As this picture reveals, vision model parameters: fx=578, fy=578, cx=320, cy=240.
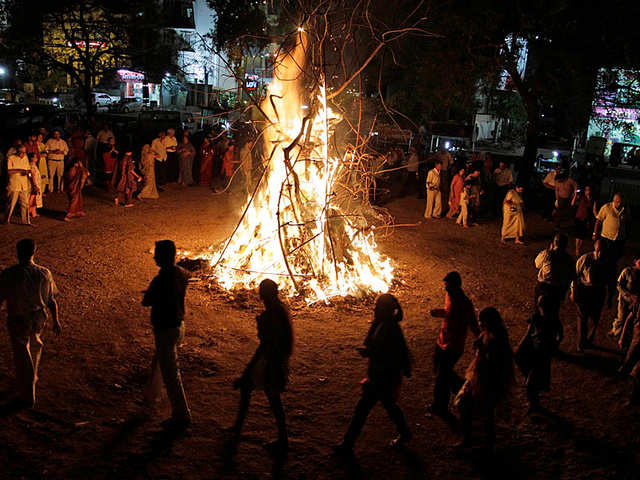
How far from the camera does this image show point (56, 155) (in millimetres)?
14922

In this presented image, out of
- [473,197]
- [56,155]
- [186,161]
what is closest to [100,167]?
[186,161]

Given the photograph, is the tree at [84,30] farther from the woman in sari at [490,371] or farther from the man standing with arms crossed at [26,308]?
the woman in sari at [490,371]

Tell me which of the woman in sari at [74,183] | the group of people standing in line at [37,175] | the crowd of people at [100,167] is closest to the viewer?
the group of people standing in line at [37,175]

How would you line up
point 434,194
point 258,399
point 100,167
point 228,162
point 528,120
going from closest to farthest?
1. point 258,399
2. point 434,194
3. point 100,167
4. point 228,162
5. point 528,120

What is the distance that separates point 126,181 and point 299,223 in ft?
23.3

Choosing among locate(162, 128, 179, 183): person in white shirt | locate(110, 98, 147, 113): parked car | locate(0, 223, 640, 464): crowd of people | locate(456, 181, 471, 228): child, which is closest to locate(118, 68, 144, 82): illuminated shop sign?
locate(110, 98, 147, 113): parked car

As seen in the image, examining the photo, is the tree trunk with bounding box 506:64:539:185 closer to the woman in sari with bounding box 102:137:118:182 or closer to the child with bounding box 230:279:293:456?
the woman in sari with bounding box 102:137:118:182

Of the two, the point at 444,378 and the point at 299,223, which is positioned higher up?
the point at 299,223

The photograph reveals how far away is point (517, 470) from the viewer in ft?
16.2

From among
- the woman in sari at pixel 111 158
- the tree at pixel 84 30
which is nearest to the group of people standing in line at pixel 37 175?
the woman in sari at pixel 111 158

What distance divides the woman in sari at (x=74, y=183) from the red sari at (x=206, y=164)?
618cm

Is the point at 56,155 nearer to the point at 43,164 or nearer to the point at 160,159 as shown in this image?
the point at 43,164

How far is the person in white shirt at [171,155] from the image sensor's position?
1770 centimetres

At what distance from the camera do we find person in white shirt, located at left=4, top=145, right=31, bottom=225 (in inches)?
445
